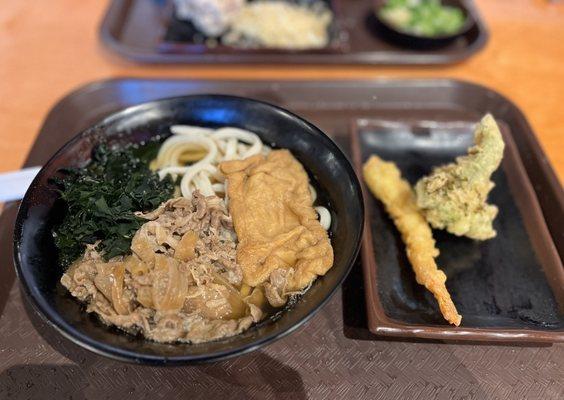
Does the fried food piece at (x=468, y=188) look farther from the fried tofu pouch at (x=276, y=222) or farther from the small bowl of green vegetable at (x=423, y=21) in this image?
the small bowl of green vegetable at (x=423, y=21)

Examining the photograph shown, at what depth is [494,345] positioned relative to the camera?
1.92 metres

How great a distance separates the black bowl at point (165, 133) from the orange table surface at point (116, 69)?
2.82 ft

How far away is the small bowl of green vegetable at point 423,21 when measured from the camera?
3.45m

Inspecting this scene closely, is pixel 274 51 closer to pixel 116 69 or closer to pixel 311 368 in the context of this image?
pixel 116 69

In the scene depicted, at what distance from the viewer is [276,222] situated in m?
2.02

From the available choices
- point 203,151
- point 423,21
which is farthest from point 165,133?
point 423,21

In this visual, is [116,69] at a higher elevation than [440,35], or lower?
lower

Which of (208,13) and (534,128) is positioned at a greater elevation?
(208,13)

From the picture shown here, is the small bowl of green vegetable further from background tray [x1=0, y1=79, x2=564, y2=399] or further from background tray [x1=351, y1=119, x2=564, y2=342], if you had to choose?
background tray [x1=0, y1=79, x2=564, y2=399]

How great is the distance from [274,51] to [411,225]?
1771 millimetres

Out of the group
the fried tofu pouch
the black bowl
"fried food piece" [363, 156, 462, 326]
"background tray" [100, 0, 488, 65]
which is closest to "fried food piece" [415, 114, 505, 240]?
"fried food piece" [363, 156, 462, 326]

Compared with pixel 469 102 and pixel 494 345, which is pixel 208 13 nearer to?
pixel 469 102

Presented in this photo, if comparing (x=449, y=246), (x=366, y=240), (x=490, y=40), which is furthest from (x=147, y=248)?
(x=490, y=40)

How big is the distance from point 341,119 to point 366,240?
3.81 ft
